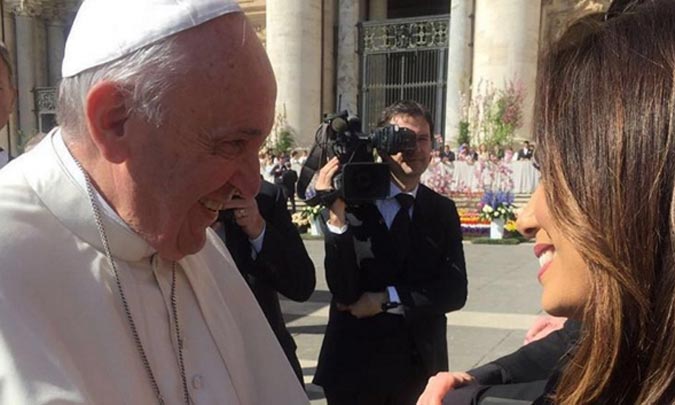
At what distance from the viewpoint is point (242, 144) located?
3.98 ft

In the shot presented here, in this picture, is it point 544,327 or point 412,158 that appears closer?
point 544,327

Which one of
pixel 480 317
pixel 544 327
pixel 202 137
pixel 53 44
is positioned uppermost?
pixel 53 44

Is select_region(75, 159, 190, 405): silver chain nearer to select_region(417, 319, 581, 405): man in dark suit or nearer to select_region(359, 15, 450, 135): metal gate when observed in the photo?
select_region(417, 319, 581, 405): man in dark suit

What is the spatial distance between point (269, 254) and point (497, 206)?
10.3 meters

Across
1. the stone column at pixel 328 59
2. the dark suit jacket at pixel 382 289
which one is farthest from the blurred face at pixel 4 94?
the stone column at pixel 328 59

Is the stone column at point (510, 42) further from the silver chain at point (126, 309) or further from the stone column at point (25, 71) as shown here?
the stone column at point (25, 71)

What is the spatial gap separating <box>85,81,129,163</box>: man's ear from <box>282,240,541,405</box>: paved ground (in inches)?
133

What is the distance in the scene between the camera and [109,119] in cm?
114

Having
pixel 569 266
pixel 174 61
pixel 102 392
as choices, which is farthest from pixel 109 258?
pixel 569 266

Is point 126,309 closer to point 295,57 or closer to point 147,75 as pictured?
point 147,75

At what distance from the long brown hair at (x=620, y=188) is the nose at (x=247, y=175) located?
0.56m

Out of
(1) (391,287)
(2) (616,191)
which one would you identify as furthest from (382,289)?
(2) (616,191)

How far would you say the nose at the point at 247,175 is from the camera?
1.23 m

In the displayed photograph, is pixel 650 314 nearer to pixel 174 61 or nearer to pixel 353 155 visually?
pixel 174 61
